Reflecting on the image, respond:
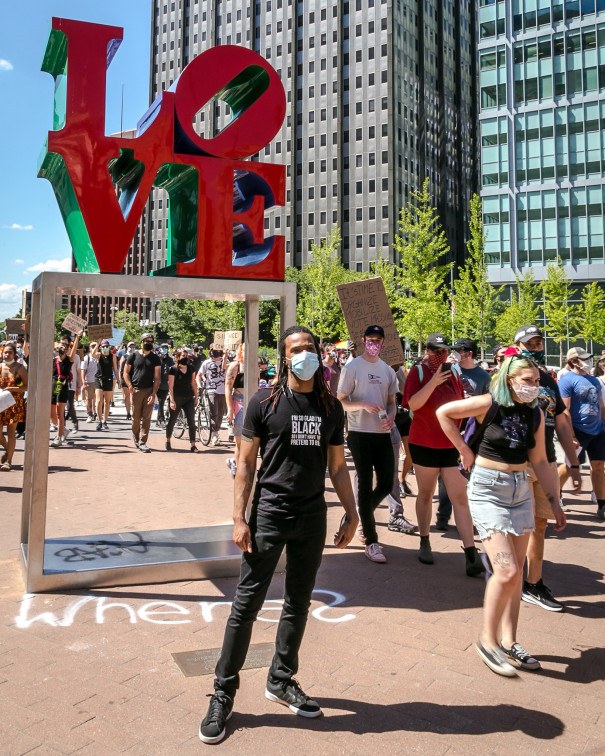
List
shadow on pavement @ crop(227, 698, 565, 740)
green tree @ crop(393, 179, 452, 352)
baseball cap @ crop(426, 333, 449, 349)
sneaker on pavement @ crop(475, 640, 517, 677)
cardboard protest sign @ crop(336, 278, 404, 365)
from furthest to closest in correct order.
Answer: green tree @ crop(393, 179, 452, 352), cardboard protest sign @ crop(336, 278, 404, 365), baseball cap @ crop(426, 333, 449, 349), sneaker on pavement @ crop(475, 640, 517, 677), shadow on pavement @ crop(227, 698, 565, 740)

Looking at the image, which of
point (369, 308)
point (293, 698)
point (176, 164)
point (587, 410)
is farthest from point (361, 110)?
point (293, 698)

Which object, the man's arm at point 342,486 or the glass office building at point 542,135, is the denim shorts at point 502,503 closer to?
the man's arm at point 342,486

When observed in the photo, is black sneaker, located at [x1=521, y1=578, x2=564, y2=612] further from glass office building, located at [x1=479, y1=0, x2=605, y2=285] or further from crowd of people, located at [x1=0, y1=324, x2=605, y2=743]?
glass office building, located at [x1=479, y1=0, x2=605, y2=285]

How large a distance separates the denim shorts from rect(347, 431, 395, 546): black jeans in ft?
6.81

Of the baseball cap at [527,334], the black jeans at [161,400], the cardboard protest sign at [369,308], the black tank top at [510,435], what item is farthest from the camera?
the black jeans at [161,400]

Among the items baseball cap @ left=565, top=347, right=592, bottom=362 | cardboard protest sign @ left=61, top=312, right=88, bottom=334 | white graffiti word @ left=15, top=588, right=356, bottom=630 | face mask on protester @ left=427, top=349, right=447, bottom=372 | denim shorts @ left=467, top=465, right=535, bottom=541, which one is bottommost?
white graffiti word @ left=15, top=588, right=356, bottom=630

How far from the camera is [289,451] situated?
333cm

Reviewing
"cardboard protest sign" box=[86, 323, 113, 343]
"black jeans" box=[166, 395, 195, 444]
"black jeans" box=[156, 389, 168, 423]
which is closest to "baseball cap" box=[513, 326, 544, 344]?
"black jeans" box=[166, 395, 195, 444]

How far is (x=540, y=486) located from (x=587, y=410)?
3.80 m

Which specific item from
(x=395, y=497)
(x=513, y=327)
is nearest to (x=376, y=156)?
(x=513, y=327)

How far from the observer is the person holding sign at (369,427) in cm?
604

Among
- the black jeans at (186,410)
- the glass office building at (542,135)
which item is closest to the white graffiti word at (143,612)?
the black jeans at (186,410)

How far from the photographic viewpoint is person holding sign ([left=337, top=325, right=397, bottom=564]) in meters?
6.04

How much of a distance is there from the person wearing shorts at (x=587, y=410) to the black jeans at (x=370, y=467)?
3041 millimetres
